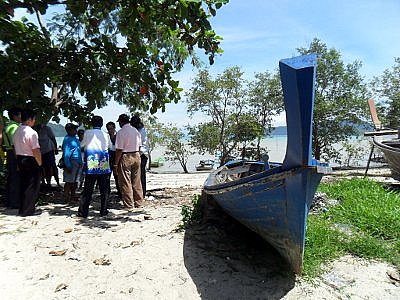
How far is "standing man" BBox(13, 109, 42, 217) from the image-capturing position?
17.2 feet

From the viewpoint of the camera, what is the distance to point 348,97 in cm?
1502

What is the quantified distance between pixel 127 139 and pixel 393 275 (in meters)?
4.38

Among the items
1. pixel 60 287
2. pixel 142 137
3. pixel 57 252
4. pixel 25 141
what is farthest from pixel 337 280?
pixel 25 141

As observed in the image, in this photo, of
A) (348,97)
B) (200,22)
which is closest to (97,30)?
(200,22)

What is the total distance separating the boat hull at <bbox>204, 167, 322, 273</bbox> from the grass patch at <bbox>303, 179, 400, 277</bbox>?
2.63 ft

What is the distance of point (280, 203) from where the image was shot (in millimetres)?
3348

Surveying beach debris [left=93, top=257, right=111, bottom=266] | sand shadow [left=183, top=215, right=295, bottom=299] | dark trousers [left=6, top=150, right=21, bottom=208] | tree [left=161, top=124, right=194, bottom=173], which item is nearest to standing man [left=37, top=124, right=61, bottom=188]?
dark trousers [left=6, top=150, right=21, bottom=208]

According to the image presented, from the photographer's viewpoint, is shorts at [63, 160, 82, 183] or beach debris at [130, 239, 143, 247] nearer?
beach debris at [130, 239, 143, 247]

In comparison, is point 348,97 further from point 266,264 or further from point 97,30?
point 266,264

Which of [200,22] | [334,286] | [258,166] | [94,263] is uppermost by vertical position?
[200,22]

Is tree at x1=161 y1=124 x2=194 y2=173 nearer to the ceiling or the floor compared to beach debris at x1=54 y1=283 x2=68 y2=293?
nearer to the ceiling

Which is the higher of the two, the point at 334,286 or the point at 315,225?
the point at 315,225

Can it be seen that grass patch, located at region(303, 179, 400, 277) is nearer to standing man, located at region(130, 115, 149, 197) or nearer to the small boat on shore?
the small boat on shore

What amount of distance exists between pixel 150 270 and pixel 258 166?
302 centimetres
